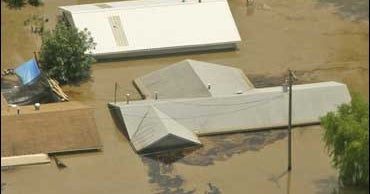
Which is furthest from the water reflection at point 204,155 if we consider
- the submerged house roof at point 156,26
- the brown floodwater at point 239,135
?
the submerged house roof at point 156,26

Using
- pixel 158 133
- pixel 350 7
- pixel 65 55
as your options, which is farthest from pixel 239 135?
pixel 350 7

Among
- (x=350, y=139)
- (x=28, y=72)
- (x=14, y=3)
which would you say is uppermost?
(x=14, y=3)

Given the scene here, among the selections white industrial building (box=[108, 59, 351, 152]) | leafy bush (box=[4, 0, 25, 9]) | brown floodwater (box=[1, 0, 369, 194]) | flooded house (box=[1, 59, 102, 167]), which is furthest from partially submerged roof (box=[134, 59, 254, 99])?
leafy bush (box=[4, 0, 25, 9])

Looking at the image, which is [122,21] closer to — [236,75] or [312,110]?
[236,75]

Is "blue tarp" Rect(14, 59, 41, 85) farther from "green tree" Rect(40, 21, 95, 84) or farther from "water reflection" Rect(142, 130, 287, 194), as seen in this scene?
"water reflection" Rect(142, 130, 287, 194)

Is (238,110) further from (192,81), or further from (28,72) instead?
(28,72)
